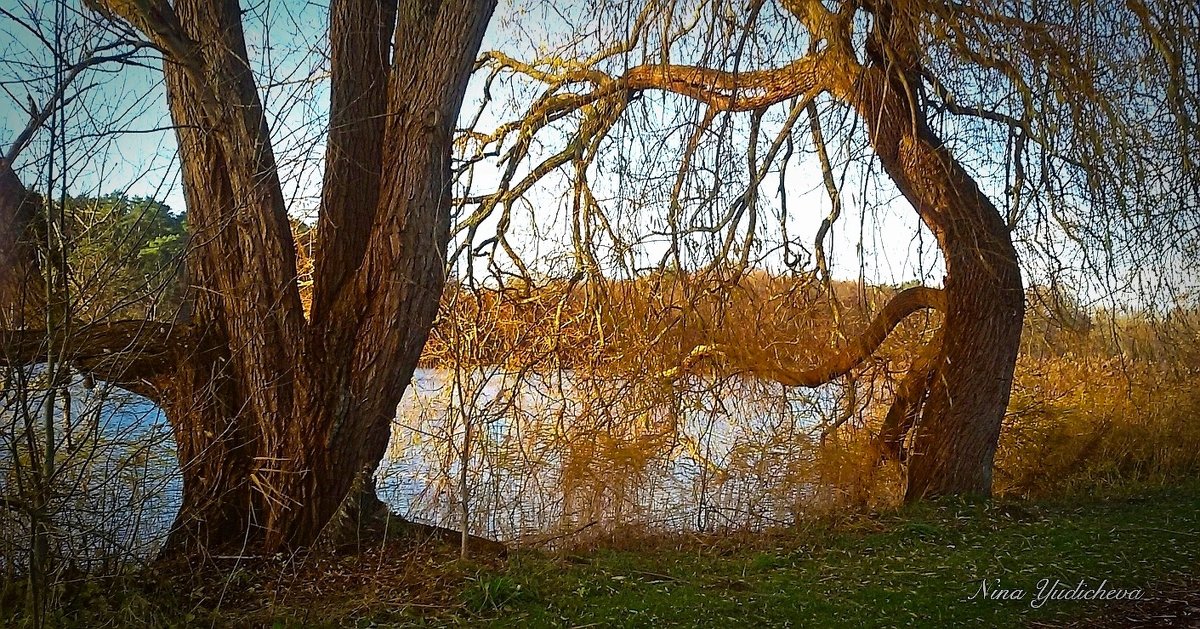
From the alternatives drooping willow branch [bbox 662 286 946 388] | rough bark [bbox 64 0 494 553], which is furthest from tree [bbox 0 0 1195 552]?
drooping willow branch [bbox 662 286 946 388]

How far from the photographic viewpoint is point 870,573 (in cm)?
498

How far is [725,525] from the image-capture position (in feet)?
21.7

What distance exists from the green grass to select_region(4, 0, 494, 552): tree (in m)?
1.27

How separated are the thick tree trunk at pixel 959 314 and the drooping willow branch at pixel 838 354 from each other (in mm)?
335

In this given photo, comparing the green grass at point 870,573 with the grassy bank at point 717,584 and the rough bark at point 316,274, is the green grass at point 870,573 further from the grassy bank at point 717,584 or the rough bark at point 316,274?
the rough bark at point 316,274

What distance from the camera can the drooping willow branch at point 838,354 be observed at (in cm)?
701

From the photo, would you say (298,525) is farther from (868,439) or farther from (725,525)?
(868,439)

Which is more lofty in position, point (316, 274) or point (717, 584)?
point (316, 274)

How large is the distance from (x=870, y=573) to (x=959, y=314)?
2690mm

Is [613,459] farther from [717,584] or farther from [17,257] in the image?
[17,257]

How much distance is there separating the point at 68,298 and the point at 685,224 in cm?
323

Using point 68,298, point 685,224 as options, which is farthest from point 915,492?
point 68,298

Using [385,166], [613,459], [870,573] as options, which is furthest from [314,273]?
[870,573]

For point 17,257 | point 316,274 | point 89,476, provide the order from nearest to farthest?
point 89,476 < point 17,257 < point 316,274
